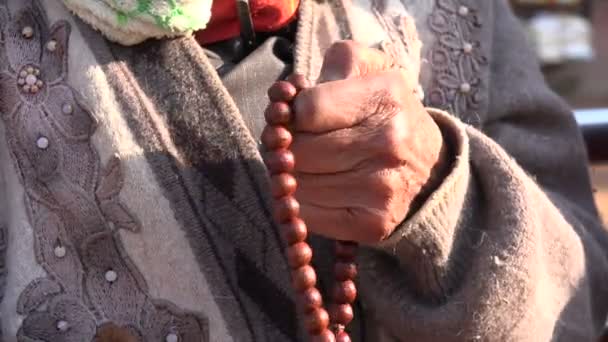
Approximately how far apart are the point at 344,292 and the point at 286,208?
15cm

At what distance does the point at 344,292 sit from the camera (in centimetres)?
103

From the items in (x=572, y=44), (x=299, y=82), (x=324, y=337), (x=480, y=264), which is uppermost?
(x=299, y=82)

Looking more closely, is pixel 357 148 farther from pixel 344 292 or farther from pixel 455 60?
pixel 455 60

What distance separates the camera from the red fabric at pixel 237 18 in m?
1.19

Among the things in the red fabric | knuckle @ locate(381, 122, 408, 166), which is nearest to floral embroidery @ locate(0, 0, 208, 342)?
the red fabric

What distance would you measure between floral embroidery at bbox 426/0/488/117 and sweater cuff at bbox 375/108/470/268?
26 centimetres

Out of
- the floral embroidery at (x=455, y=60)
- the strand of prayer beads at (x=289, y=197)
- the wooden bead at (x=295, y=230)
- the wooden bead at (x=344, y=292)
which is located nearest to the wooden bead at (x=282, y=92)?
the strand of prayer beads at (x=289, y=197)

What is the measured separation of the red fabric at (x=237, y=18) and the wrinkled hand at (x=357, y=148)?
0.19 m

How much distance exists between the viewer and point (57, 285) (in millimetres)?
1117

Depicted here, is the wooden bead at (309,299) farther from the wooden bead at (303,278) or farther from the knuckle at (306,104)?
the knuckle at (306,104)

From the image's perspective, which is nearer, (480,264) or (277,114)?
(277,114)

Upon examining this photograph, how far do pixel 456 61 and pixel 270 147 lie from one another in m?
0.60

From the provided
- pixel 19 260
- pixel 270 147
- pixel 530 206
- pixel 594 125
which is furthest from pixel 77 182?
pixel 594 125

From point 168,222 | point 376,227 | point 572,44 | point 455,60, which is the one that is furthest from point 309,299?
point 572,44
